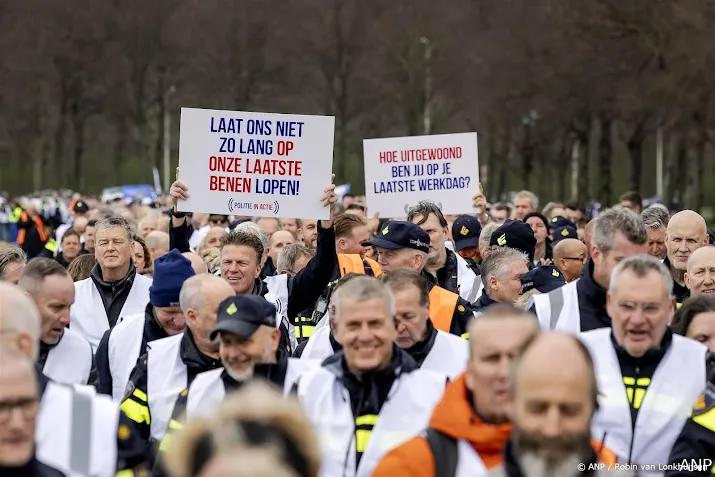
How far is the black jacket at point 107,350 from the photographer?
811cm

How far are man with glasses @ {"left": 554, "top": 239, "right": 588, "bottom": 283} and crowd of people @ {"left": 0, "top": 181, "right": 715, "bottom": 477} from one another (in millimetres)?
1468

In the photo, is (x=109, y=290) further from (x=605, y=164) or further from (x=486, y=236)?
(x=605, y=164)

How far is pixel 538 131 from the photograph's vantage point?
158 feet

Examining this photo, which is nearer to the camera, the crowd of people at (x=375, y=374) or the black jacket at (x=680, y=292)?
the crowd of people at (x=375, y=374)

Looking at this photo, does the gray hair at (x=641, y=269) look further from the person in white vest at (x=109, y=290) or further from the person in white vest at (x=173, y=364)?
the person in white vest at (x=109, y=290)

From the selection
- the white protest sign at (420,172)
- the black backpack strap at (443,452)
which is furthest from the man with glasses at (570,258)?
the black backpack strap at (443,452)

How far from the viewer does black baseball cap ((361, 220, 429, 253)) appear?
9430 mm

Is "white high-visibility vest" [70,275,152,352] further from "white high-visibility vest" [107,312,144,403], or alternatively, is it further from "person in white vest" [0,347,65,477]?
"person in white vest" [0,347,65,477]

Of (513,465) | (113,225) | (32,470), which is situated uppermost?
(113,225)

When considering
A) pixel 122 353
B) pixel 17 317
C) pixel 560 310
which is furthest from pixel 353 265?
pixel 17 317

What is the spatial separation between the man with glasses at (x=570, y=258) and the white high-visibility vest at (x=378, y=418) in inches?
211

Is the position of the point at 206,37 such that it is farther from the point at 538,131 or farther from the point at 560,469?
the point at 560,469

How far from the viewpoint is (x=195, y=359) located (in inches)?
282

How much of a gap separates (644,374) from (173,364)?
238cm
